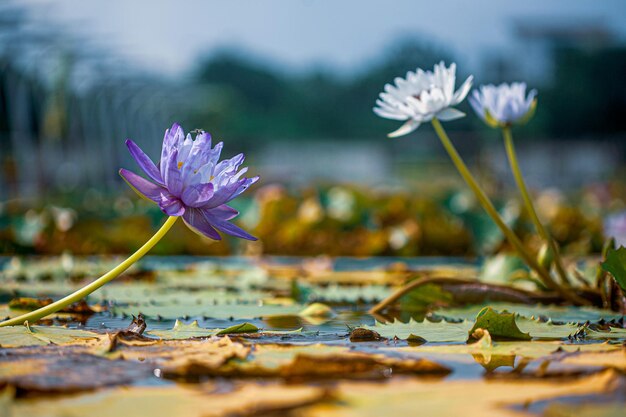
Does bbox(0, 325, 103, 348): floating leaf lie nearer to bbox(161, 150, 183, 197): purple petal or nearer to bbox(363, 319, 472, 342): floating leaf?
bbox(161, 150, 183, 197): purple petal

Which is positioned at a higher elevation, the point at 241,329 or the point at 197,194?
the point at 197,194

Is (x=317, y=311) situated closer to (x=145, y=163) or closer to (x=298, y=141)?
(x=145, y=163)

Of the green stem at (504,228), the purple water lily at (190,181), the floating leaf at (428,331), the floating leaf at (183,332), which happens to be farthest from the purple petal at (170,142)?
the green stem at (504,228)

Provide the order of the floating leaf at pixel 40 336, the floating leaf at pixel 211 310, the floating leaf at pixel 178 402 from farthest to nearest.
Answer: the floating leaf at pixel 211 310
the floating leaf at pixel 40 336
the floating leaf at pixel 178 402

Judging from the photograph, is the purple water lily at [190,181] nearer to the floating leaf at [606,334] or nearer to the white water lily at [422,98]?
the white water lily at [422,98]

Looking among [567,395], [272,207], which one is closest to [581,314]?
[567,395]

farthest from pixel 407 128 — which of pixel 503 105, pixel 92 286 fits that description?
pixel 92 286
